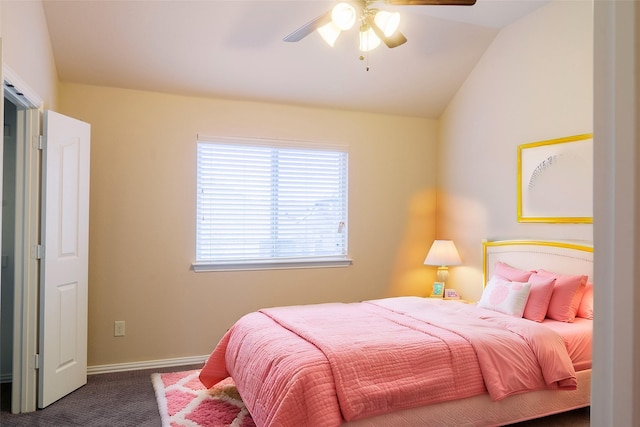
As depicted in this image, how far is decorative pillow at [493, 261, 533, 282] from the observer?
3.79 meters

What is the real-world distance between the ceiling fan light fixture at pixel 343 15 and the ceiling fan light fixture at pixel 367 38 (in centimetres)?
27

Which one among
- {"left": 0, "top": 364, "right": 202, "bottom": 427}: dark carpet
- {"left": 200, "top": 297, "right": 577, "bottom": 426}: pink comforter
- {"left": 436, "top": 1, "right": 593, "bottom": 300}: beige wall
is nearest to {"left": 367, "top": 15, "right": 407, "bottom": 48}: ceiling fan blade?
{"left": 436, "top": 1, "right": 593, "bottom": 300}: beige wall

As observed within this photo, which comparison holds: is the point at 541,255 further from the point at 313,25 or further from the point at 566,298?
the point at 313,25

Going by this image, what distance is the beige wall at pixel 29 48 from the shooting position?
8.75 ft

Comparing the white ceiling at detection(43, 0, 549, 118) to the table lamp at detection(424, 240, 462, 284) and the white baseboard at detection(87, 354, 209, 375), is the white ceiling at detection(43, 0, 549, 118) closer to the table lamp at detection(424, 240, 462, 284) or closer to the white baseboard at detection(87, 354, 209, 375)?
the table lamp at detection(424, 240, 462, 284)

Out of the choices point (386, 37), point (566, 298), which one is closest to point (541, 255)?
point (566, 298)

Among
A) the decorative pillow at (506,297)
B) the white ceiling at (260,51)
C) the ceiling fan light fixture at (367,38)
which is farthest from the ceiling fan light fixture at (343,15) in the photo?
the decorative pillow at (506,297)

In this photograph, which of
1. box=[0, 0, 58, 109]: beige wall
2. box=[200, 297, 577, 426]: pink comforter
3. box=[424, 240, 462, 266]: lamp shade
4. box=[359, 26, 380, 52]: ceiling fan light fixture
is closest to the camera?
box=[200, 297, 577, 426]: pink comforter

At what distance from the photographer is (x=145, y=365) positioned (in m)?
4.18

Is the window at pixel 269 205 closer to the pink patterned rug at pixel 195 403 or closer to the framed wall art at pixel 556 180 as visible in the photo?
the pink patterned rug at pixel 195 403

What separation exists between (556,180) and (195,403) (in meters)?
3.28

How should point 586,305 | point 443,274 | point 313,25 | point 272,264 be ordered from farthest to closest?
point 443,274
point 272,264
point 586,305
point 313,25

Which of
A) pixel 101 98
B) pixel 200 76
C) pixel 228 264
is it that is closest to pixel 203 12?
pixel 200 76

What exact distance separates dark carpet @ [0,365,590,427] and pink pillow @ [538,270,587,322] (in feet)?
2.08
